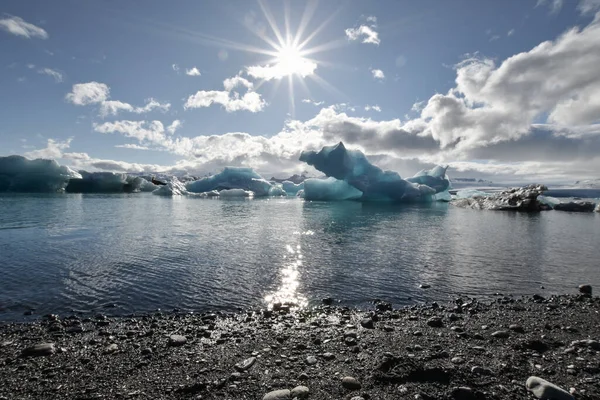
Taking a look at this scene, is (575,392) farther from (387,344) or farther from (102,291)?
(102,291)

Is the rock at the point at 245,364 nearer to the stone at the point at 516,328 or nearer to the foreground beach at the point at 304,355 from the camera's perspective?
the foreground beach at the point at 304,355

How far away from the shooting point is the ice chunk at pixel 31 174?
60.6 meters

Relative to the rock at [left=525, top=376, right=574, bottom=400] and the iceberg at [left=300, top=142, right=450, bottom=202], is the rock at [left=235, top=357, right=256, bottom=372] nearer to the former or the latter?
the rock at [left=525, top=376, right=574, bottom=400]

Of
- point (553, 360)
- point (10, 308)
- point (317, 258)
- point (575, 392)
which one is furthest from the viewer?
point (317, 258)

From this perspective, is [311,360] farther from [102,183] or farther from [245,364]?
[102,183]

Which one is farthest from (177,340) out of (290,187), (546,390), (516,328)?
(290,187)

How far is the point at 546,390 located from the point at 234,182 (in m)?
93.2

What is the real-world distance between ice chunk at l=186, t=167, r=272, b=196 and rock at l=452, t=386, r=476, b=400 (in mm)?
86211

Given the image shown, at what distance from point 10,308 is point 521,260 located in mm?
17754

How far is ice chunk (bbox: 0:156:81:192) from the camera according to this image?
2386 inches

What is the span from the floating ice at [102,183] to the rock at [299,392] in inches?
3222

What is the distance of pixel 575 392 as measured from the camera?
14.0 feet

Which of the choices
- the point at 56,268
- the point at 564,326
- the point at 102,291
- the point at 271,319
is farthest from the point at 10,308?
the point at 564,326

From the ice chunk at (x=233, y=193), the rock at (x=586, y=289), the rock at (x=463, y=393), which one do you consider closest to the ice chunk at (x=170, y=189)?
the ice chunk at (x=233, y=193)
